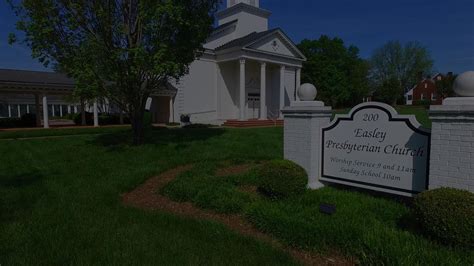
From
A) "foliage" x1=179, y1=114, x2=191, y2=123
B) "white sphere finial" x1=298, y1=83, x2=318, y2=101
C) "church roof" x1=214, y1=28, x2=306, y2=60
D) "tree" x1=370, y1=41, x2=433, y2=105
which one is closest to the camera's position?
"white sphere finial" x1=298, y1=83, x2=318, y2=101

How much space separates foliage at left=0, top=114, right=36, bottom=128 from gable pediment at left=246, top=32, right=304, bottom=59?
1642 cm

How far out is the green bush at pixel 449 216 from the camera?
2.94m

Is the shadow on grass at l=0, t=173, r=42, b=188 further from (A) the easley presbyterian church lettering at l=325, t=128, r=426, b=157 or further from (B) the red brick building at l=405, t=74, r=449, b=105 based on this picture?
(B) the red brick building at l=405, t=74, r=449, b=105

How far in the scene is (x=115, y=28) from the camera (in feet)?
31.1

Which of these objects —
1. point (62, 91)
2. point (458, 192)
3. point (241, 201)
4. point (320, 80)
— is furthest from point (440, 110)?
point (320, 80)

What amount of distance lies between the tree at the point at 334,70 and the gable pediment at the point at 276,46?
58.8 feet

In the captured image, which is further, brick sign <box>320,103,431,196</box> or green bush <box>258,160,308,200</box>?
green bush <box>258,160,308,200</box>

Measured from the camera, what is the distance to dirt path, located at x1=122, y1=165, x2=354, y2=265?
10.8 ft

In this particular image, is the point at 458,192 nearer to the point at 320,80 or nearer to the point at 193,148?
the point at 193,148

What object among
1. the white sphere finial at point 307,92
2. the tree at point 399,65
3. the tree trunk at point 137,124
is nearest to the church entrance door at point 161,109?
the tree trunk at point 137,124

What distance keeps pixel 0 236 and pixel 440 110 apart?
567cm

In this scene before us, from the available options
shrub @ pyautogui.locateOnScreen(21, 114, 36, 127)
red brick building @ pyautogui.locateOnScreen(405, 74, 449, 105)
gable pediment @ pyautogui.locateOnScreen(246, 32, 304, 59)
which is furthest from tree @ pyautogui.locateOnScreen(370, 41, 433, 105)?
shrub @ pyautogui.locateOnScreen(21, 114, 36, 127)

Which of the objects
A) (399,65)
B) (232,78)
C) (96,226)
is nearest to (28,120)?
(232,78)

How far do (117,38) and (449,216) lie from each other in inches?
393
